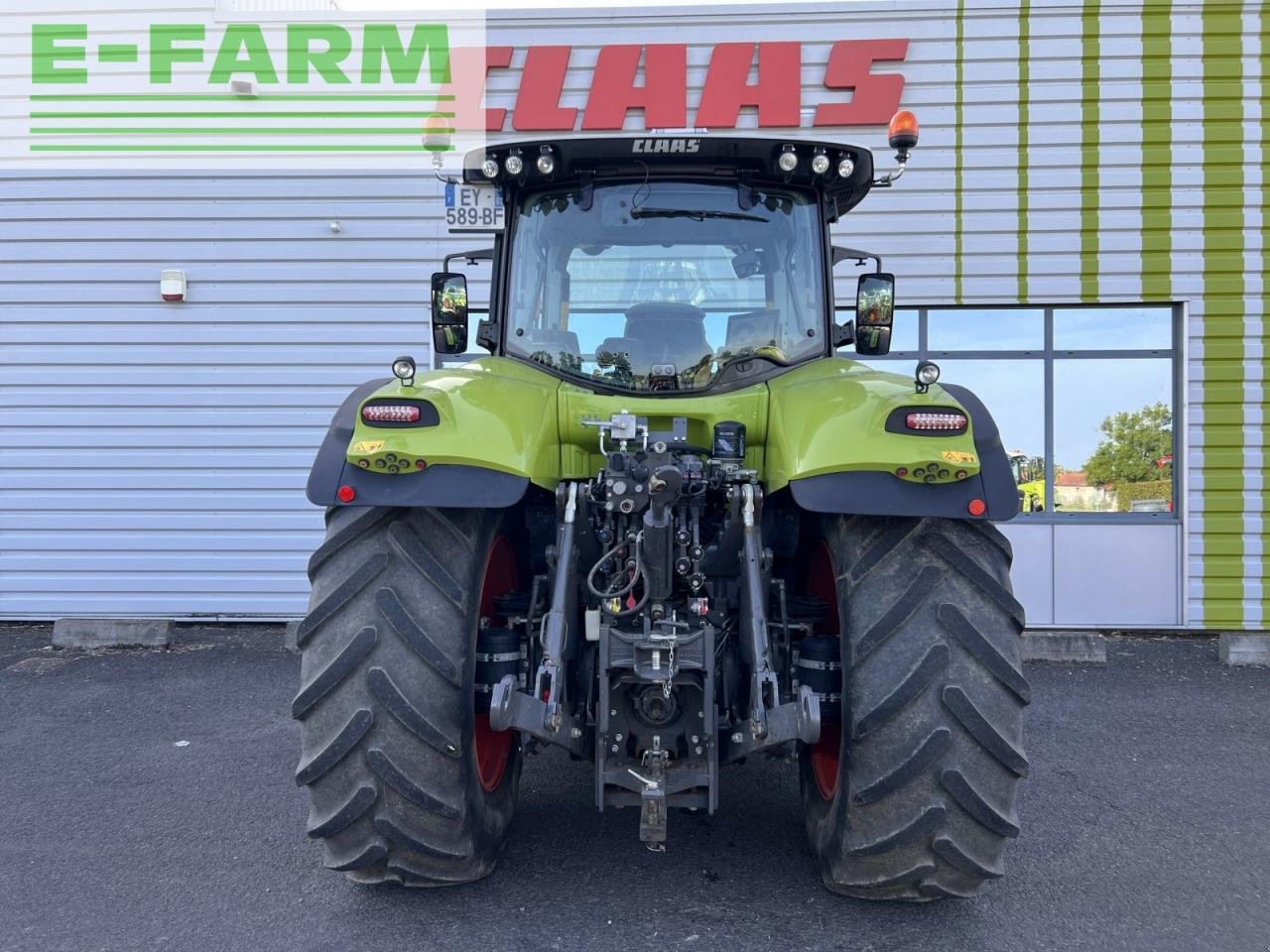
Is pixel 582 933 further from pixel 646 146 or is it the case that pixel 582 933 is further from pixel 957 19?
pixel 957 19

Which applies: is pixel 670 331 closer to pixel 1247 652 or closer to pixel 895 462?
pixel 895 462

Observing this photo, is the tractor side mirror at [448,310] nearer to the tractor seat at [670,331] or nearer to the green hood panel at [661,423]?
the green hood panel at [661,423]

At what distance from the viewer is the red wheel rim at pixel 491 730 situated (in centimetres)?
295

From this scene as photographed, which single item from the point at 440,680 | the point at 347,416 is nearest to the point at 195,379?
the point at 347,416

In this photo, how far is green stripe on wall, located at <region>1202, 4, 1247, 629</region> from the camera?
7082 millimetres

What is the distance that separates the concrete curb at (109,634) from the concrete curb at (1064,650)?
22.0 ft

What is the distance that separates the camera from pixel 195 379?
7.43m

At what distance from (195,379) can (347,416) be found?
221 inches

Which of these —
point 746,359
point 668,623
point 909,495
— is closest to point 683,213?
point 746,359

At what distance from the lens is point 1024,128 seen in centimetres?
716

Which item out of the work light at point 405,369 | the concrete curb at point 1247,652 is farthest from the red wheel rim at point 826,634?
the concrete curb at point 1247,652

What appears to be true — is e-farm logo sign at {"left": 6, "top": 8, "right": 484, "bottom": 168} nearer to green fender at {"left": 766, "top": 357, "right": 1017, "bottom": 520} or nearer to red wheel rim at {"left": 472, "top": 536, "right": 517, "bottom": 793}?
red wheel rim at {"left": 472, "top": 536, "right": 517, "bottom": 793}

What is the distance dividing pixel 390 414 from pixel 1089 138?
698cm

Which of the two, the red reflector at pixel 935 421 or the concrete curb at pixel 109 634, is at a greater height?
the red reflector at pixel 935 421
